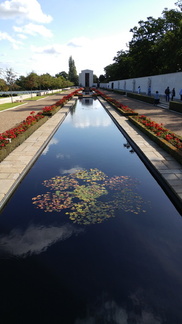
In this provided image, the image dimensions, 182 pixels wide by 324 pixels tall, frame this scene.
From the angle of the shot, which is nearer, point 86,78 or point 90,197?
point 90,197

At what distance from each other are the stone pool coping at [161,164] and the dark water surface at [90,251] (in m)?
0.25

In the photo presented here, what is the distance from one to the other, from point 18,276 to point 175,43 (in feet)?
122

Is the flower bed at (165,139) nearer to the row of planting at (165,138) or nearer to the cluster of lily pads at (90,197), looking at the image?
the row of planting at (165,138)

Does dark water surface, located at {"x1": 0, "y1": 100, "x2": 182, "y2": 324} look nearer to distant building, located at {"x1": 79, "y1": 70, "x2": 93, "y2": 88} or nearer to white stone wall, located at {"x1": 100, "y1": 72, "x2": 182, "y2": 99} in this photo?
white stone wall, located at {"x1": 100, "y1": 72, "x2": 182, "y2": 99}

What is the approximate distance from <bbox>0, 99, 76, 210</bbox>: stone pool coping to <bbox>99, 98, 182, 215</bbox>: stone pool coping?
3.89m

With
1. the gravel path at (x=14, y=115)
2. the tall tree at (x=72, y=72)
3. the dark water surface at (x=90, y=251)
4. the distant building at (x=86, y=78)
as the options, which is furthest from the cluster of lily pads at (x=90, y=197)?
the tall tree at (x=72, y=72)

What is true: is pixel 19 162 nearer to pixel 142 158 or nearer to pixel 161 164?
pixel 142 158

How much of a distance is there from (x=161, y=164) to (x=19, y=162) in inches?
180

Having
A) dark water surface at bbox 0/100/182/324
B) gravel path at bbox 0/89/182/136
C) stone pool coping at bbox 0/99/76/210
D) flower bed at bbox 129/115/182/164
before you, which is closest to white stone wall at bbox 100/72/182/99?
gravel path at bbox 0/89/182/136

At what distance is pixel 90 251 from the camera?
4.05 m

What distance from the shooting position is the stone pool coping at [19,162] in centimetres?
596

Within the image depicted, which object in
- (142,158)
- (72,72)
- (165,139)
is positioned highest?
(72,72)

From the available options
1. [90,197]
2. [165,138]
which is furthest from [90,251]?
[165,138]

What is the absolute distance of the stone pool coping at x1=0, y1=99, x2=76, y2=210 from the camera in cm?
596
